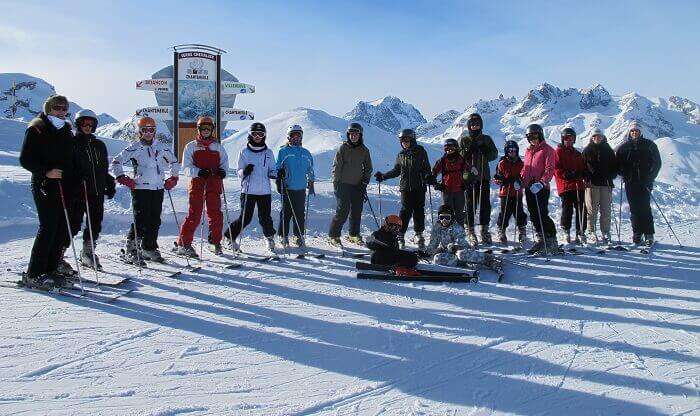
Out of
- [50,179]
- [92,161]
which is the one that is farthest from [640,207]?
[50,179]

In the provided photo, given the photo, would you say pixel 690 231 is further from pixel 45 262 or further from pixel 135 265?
pixel 45 262

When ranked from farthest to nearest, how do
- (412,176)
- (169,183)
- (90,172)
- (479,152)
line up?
(479,152)
(412,176)
(169,183)
(90,172)

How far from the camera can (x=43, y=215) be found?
17.3 feet

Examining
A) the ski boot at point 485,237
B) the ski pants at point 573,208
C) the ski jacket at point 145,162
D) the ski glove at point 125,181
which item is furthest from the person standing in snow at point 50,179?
the ski pants at point 573,208

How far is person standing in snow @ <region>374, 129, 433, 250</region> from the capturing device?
8.45 meters

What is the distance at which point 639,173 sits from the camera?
8992 millimetres

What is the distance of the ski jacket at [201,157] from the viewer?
24.0 ft

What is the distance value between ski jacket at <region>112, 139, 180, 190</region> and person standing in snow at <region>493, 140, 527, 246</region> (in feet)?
16.5

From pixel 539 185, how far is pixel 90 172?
609cm

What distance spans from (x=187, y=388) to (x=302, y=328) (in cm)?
136

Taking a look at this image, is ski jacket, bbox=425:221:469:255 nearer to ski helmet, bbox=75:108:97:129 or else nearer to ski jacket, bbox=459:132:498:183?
ski jacket, bbox=459:132:498:183

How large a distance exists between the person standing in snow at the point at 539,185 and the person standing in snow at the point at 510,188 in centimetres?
15

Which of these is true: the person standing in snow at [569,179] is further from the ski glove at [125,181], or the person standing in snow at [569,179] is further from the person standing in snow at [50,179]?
the person standing in snow at [50,179]

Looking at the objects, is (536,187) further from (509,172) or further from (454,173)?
(454,173)
